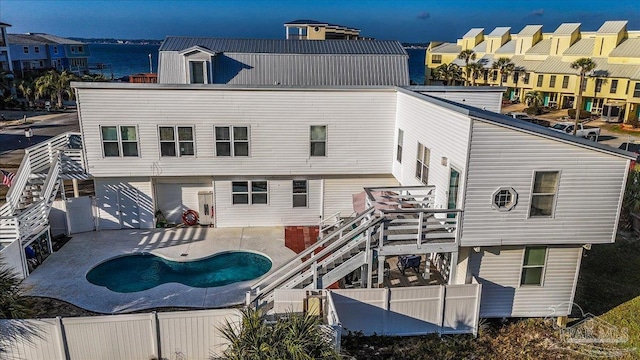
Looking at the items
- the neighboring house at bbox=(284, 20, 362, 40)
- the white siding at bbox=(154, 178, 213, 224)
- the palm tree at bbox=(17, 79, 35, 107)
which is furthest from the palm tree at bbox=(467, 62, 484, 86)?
the palm tree at bbox=(17, 79, 35, 107)

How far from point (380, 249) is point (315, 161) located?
733 centimetres

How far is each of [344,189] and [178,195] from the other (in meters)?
7.47

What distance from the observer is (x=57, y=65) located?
7250 centimetres

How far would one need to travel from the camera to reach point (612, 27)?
4909 cm

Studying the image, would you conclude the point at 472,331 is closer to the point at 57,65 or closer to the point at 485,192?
the point at 485,192

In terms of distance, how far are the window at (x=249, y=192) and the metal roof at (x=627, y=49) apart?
1780 inches

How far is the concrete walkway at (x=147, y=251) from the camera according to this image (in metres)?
13.9

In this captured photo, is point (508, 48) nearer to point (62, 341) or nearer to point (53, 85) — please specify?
point (53, 85)

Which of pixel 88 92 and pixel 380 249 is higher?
pixel 88 92

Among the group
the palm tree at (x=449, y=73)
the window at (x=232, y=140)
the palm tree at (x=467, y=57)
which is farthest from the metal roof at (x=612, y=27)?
the window at (x=232, y=140)

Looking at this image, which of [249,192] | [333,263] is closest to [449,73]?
[249,192]

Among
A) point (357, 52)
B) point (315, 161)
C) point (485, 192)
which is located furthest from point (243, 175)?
point (485, 192)

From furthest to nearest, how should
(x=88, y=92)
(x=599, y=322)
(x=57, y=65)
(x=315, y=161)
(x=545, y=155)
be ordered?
(x=57, y=65), (x=315, y=161), (x=88, y=92), (x=599, y=322), (x=545, y=155)

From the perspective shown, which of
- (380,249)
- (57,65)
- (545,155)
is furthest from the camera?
(57,65)
